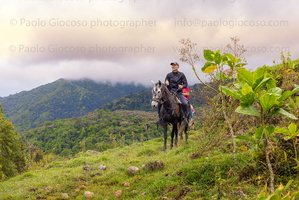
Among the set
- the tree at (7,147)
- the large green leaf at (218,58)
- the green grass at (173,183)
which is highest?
the large green leaf at (218,58)

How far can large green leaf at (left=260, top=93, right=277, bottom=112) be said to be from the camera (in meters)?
2.12

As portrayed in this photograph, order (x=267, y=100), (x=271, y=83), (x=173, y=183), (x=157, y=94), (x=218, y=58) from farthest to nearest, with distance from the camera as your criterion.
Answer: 1. (x=157, y=94)
2. (x=173, y=183)
3. (x=218, y=58)
4. (x=271, y=83)
5. (x=267, y=100)

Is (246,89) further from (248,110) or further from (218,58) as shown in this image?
(218,58)

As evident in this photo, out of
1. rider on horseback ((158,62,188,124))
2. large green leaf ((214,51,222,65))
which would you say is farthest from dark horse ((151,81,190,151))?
large green leaf ((214,51,222,65))

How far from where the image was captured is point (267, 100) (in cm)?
217

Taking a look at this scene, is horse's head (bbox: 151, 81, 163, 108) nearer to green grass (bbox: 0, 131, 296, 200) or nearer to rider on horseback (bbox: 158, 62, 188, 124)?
rider on horseback (bbox: 158, 62, 188, 124)

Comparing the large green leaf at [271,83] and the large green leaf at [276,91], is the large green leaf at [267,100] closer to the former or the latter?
the large green leaf at [276,91]

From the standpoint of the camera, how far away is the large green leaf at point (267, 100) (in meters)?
2.12

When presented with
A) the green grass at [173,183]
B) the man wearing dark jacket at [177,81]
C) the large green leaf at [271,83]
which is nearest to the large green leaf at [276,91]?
the large green leaf at [271,83]

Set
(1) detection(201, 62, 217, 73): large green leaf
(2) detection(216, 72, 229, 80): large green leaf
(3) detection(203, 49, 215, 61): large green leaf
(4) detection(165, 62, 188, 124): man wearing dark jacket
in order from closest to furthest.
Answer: (3) detection(203, 49, 215, 61): large green leaf
(1) detection(201, 62, 217, 73): large green leaf
(2) detection(216, 72, 229, 80): large green leaf
(4) detection(165, 62, 188, 124): man wearing dark jacket

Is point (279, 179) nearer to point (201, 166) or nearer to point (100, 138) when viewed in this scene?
point (201, 166)

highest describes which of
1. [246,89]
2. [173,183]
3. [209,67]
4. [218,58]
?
[218,58]

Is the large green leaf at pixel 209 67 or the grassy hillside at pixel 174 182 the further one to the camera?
the grassy hillside at pixel 174 182

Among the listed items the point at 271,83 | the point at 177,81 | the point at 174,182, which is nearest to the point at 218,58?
the point at 271,83
